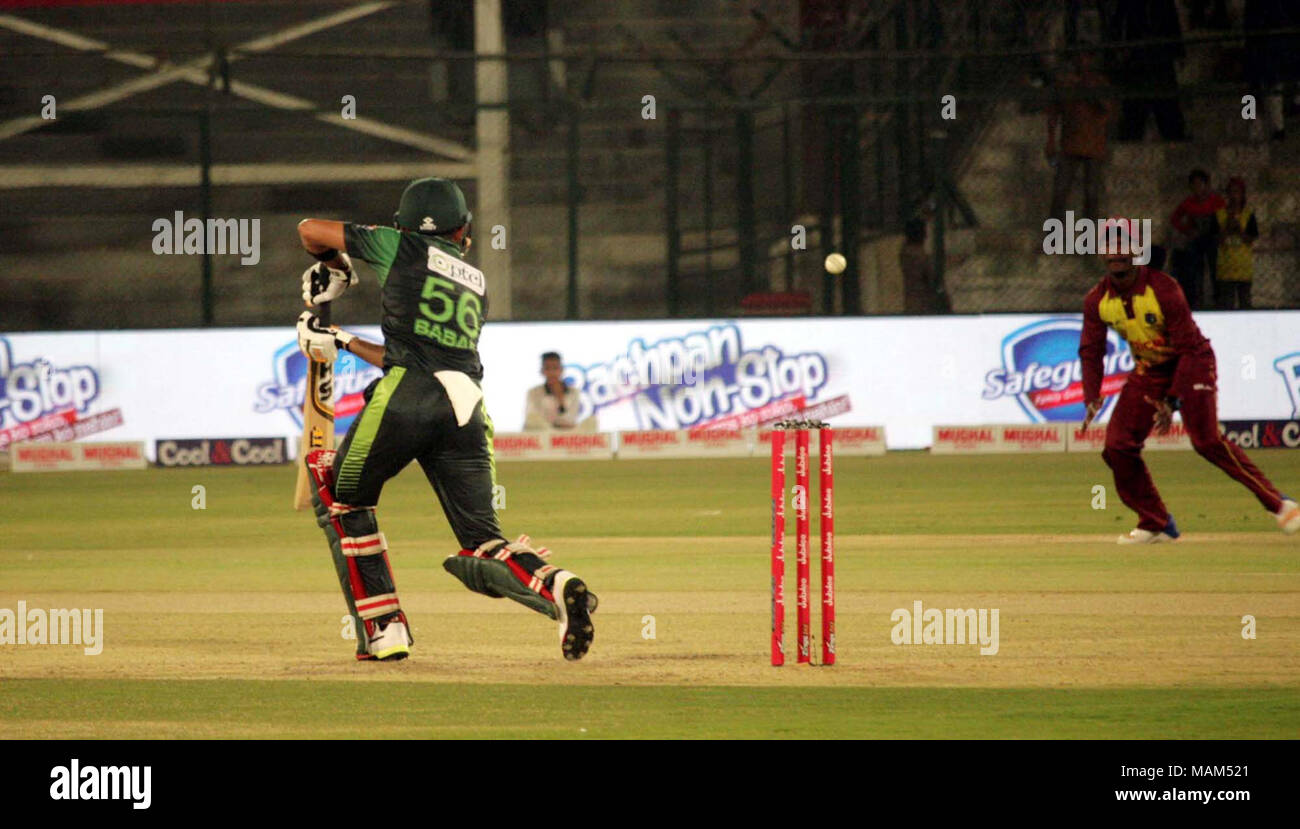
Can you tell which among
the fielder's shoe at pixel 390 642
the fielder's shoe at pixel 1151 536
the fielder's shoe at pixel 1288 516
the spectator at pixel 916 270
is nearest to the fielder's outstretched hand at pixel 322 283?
the fielder's shoe at pixel 390 642

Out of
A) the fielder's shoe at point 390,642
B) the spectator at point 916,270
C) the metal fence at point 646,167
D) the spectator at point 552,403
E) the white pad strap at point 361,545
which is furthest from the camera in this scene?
the metal fence at point 646,167

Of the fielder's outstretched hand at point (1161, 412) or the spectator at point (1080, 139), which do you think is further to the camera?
the spectator at point (1080, 139)

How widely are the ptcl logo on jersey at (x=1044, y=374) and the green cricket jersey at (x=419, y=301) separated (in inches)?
544

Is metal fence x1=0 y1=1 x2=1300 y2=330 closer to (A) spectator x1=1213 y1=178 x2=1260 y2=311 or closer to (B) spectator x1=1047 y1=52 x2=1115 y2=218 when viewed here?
(A) spectator x1=1213 y1=178 x2=1260 y2=311

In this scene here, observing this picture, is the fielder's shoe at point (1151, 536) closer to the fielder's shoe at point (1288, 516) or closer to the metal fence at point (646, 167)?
the fielder's shoe at point (1288, 516)

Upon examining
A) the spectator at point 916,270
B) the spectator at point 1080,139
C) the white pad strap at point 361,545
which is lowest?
the white pad strap at point 361,545

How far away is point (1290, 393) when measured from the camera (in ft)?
66.6

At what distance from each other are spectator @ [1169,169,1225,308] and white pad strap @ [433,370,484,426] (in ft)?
50.2

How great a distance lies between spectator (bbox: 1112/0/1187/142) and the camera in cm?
2309

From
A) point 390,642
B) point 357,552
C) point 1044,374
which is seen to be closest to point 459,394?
point 357,552

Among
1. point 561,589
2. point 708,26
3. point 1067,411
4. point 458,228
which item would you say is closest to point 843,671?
point 561,589

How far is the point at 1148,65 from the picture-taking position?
77.3 feet

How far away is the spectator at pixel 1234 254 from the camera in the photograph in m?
21.0

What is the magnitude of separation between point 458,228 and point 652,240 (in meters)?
18.1
